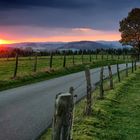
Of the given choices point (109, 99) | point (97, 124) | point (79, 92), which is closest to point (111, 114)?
point (97, 124)

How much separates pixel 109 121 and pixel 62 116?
8093 millimetres

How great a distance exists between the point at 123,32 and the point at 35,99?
82578mm

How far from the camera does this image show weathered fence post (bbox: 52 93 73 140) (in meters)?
6.72

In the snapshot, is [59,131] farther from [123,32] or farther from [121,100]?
[123,32]

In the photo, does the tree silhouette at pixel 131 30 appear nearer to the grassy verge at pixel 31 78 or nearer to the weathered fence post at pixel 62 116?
the grassy verge at pixel 31 78

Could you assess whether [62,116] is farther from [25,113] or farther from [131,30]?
[131,30]

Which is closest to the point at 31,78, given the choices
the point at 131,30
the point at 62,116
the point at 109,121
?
the point at 109,121

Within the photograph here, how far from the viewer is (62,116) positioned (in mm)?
6809

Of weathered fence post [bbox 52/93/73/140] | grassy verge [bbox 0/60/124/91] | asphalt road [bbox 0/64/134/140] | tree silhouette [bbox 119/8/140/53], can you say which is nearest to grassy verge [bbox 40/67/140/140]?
asphalt road [bbox 0/64/134/140]

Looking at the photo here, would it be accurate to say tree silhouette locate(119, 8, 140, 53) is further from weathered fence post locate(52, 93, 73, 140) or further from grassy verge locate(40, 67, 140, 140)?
weathered fence post locate(52, 93, 73, 140)

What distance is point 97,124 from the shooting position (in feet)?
45.1

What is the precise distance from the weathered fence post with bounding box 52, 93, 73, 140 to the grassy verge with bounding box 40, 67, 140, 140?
4652 millimetres

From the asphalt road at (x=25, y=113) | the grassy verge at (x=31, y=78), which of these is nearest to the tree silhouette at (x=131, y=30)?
the grassy verge at (x=31, y=78)

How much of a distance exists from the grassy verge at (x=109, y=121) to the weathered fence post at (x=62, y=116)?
4.65 meters
